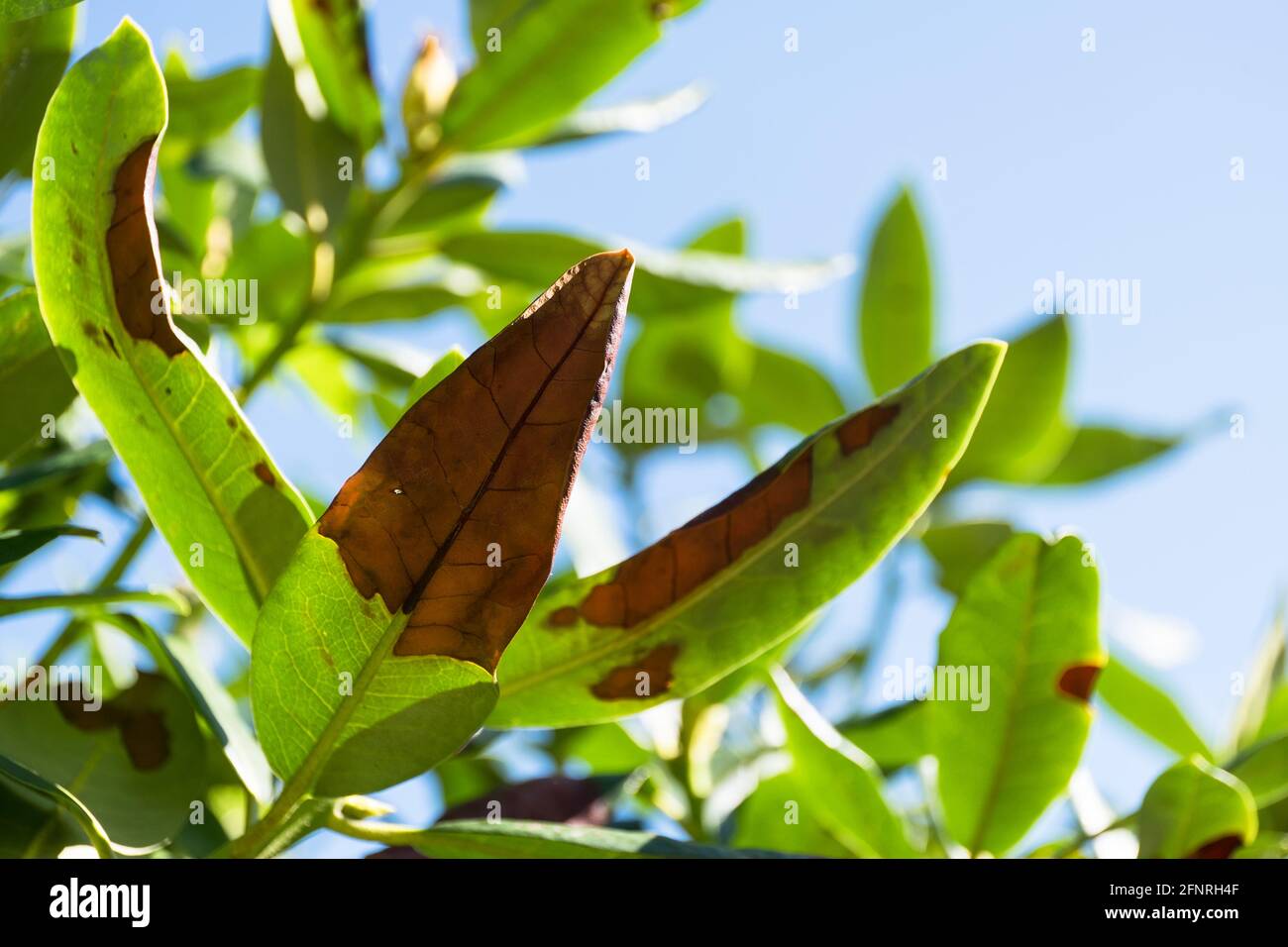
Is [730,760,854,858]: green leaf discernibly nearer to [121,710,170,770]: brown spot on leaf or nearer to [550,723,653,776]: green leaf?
[550,723,653,776]: green leaf

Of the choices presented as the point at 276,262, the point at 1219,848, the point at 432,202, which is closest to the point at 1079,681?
the point at 1219,848

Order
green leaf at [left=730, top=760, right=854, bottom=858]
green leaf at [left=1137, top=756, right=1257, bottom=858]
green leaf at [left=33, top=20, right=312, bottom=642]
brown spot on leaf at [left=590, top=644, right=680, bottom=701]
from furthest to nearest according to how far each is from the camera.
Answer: green leaf at [left=730, top=760, right=854, bottom=858] < green leaf at [left=1137, top=756, right=1257, bottom=858] < brown spot on leaf at [left=590, top=644, right=680, bottom=701] < green leaf at [left=33, top=20, right=312, bottom=642]

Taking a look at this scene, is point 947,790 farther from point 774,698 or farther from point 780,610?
point 780,610

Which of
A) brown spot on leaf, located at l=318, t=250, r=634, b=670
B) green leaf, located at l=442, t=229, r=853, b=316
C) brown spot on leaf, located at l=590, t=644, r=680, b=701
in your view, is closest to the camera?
brown spot on leaf, located at l=318, t=250, r=634, b=670

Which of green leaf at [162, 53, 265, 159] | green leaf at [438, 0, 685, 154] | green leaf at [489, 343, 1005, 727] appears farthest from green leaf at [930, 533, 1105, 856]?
green leaf at [162, 53, 265, 159]

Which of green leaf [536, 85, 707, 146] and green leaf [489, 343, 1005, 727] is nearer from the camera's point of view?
green leaf [489, 343, 1005, 727]

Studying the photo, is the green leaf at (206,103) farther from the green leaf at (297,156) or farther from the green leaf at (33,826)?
the green leaf at (33,826)

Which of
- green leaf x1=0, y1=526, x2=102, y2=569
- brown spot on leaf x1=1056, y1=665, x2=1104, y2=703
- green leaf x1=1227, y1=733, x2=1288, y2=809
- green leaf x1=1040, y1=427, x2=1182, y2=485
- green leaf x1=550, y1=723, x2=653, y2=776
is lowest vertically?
green leaf x1=1227, y1=733, x2=1288, y2=809
